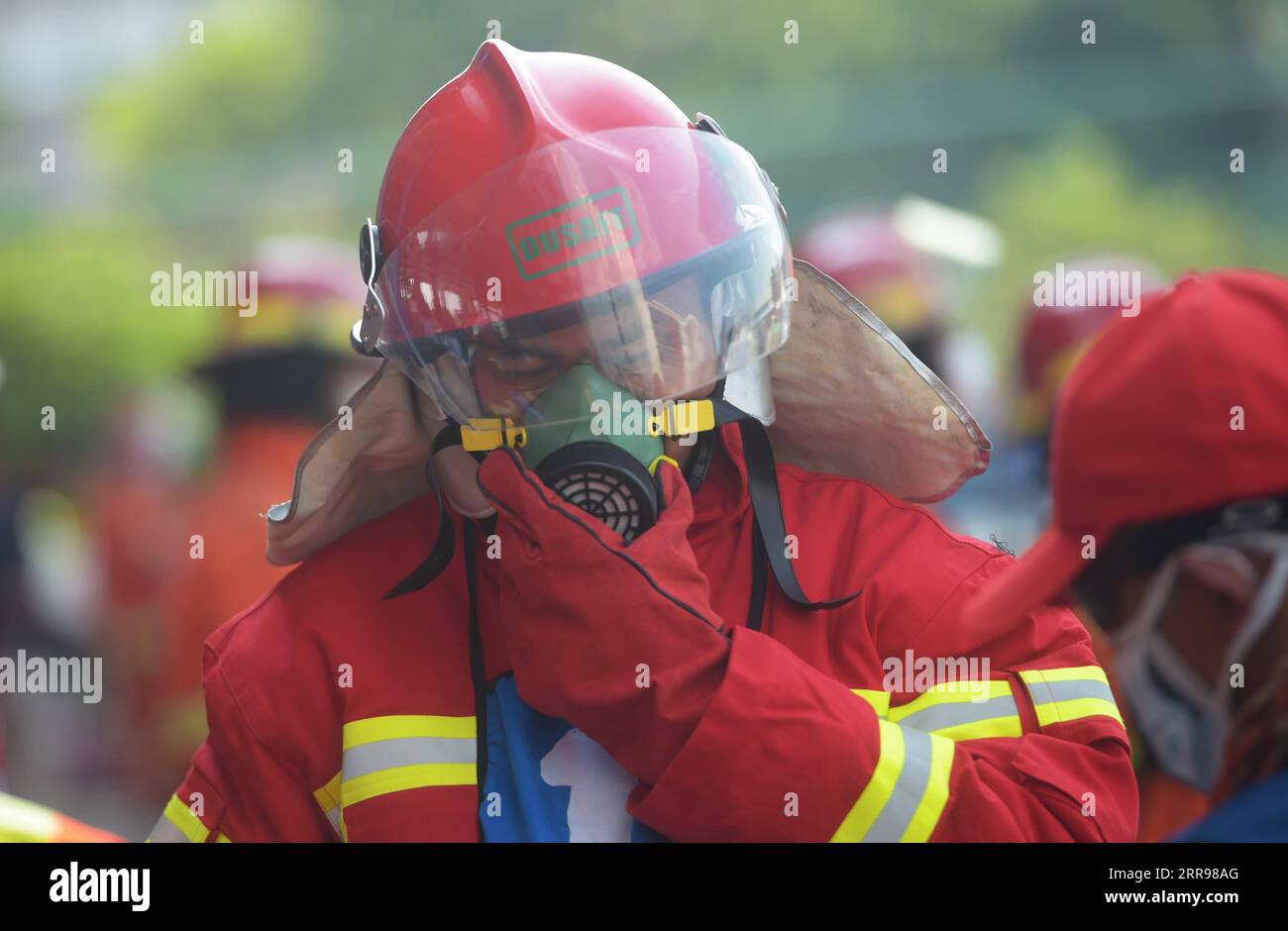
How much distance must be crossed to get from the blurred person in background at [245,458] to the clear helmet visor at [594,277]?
2.00 metres

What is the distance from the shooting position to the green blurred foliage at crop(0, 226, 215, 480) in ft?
39.1

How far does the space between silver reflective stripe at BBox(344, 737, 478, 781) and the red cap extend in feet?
2.69

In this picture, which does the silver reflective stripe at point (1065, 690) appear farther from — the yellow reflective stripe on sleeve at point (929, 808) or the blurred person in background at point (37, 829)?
the blurred person in background at point (37, 829)

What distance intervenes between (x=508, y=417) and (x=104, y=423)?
33.7 ft

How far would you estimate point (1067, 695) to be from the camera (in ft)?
6.57

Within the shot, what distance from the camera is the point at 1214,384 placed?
5.45 feet

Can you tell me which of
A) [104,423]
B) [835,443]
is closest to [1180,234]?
[104,423]

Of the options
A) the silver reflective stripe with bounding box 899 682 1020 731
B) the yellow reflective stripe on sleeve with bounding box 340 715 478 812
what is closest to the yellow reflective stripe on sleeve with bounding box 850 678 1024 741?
the silver reflective stripe with bounding box 899 682 1020 731

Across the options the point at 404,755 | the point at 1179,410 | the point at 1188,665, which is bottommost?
the point at 404,755

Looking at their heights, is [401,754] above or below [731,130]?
below

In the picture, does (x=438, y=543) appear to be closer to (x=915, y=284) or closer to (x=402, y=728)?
(x=402, y=728)

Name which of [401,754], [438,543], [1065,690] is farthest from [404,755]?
[1065,690]

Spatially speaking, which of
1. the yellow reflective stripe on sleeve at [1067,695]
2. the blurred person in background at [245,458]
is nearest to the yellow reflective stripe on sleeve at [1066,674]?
the yellow reflective stripe on sleeve at [1067,695]

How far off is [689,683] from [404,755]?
0.43 meters
